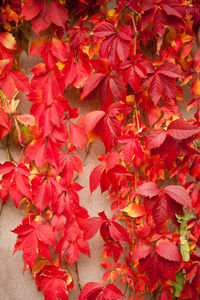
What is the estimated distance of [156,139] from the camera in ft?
2.86

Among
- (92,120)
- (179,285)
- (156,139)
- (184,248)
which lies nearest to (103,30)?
(92,120)

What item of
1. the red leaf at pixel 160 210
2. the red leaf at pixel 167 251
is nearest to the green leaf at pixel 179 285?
the red leaf at pixel 167 251

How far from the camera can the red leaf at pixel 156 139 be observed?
2.85 feet

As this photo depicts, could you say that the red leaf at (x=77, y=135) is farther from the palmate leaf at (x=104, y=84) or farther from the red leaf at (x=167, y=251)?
the red leaf at (x=167, y=251)

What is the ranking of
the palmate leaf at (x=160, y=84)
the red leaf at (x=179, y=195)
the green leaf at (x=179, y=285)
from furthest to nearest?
the green leaf at (x=179, y=285)
the palmate leaf at (x=160, y=84)
the red leaf at (x=179, y=195)

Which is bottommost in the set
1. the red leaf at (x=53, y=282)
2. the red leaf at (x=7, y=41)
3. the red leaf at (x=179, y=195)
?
the red leaf at (x=53, y=282)

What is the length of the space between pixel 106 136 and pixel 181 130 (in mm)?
248

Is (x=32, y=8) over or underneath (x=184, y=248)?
over

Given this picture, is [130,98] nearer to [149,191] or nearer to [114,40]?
[114,40]

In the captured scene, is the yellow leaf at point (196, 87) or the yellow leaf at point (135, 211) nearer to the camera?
the yellow leaf at point (135, 211)

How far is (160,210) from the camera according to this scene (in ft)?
2.79

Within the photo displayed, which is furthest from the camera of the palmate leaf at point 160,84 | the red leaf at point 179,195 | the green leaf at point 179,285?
the green leaf at point 179,285

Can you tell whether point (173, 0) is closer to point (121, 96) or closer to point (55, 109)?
point (121, 96)

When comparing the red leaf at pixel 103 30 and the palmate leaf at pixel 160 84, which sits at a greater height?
the red leaf at pixel 103 30
